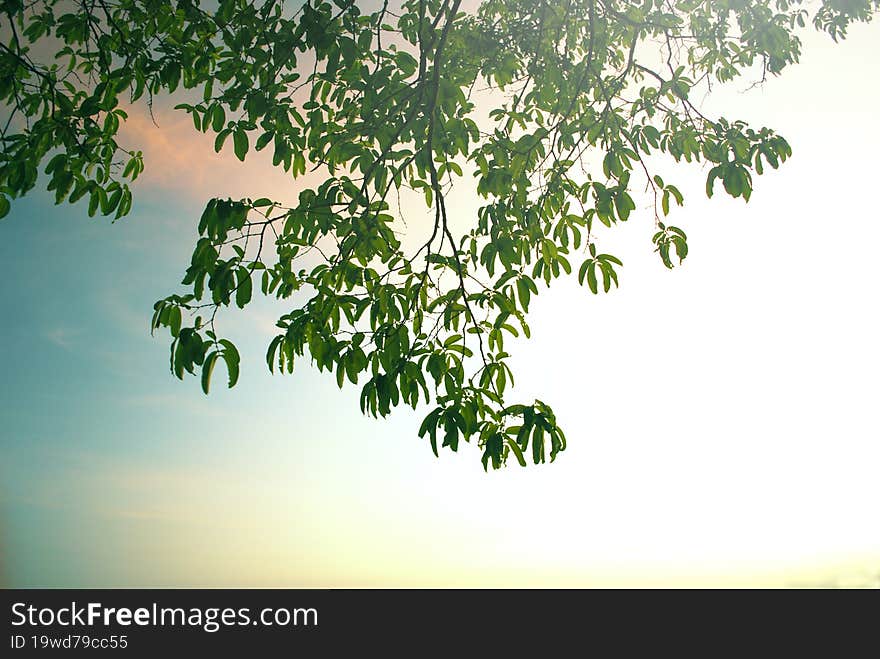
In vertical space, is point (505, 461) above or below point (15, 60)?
below

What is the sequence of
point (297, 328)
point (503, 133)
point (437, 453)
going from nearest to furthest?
1. point (437, 453)
2. point (297, 328)
3. point (503, 133)

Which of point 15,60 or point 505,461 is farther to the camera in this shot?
point 15,60

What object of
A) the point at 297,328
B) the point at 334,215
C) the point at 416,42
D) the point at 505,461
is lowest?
the point at 505,461

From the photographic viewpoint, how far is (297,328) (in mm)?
3414

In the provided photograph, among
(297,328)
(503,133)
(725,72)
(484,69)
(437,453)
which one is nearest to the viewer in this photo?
(437,453)

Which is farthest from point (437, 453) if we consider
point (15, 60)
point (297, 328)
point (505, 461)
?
point (15, 60)

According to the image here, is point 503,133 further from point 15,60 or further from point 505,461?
point 15,60

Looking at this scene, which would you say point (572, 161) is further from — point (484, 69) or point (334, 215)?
point (334, 215)

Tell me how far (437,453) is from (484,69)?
3.18 m

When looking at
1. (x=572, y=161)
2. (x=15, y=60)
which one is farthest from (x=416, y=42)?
(x=15, y=60)

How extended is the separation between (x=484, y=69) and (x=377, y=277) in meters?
2.24

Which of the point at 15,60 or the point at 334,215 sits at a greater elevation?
the point at 15,60
